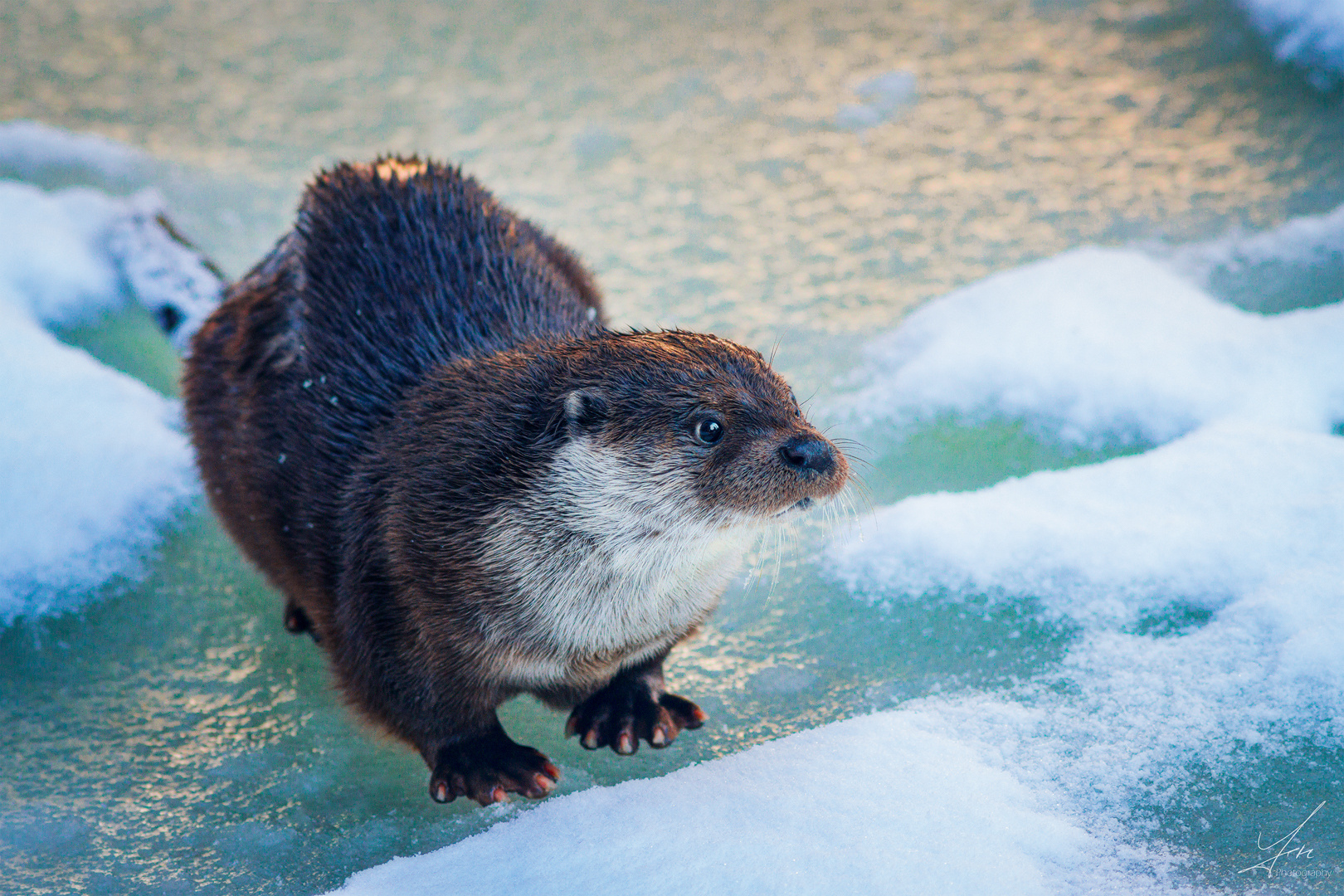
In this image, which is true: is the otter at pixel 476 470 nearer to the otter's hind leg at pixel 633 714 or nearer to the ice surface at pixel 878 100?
the otter's hind leg at pixel 633 714

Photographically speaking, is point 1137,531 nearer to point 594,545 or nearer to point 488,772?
point 594,545

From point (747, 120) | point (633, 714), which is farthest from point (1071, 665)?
point (747, 120)

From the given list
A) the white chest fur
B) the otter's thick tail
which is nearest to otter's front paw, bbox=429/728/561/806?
the white chest fur

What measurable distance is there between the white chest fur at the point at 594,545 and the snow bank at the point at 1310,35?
368cm

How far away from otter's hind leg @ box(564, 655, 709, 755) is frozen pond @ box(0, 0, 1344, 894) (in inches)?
2.3

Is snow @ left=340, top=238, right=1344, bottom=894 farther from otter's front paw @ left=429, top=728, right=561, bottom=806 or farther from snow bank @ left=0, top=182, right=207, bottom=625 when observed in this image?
snow bank @ left=0, top=182, right=207, bottom=625

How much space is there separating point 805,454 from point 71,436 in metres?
2.22

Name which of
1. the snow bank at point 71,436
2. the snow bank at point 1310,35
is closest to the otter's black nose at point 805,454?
the snow bank at point 71,436

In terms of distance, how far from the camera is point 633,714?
8.36ft

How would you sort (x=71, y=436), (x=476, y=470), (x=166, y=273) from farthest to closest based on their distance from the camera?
(x=166, y=273), (x=71, y=436), (x=476, y=470)

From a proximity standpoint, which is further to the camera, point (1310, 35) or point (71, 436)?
point (1310, 35)

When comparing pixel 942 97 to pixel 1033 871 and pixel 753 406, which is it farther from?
pixel 1033 871

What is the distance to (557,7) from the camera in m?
5.94

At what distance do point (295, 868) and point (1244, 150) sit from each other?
4042mm
